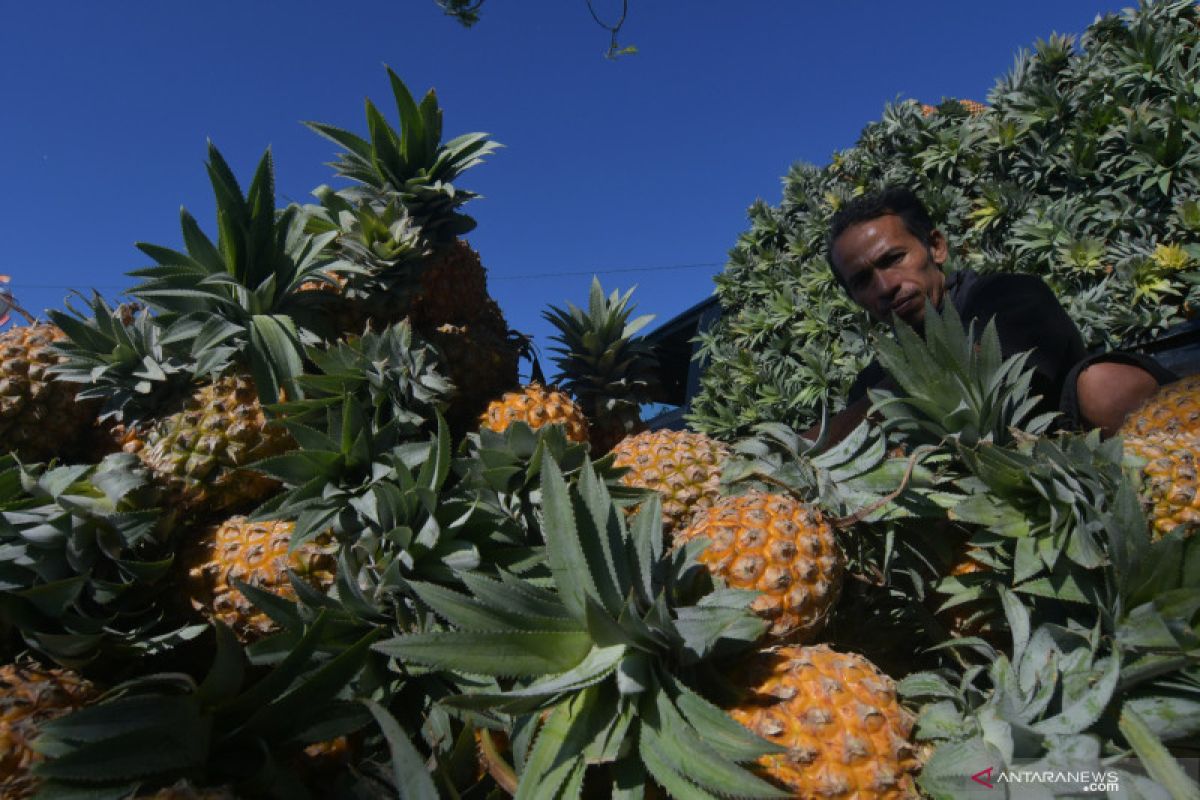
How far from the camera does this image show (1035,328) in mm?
2029

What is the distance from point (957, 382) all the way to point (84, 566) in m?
1.65

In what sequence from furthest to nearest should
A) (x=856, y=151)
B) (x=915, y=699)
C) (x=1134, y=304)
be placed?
1. (x=856, y=151)
2. (x=1134, y=304)
3. (x=915, y=699)

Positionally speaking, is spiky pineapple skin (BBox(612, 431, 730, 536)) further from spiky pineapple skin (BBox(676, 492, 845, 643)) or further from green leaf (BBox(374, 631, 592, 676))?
green leaf (BBox(374, 631, 592, 676))

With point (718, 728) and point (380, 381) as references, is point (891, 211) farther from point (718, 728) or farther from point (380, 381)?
point (718, 728)

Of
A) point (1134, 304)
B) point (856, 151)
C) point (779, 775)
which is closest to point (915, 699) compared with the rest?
point (779, 775)

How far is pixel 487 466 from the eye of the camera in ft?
4.24

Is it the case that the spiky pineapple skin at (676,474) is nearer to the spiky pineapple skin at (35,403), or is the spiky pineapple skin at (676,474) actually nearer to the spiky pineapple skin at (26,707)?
the spiky pineapple skin at (26,707)

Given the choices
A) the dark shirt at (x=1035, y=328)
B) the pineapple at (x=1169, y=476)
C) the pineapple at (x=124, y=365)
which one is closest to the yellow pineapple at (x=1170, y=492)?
the pineapple at (x=1169, y=476)

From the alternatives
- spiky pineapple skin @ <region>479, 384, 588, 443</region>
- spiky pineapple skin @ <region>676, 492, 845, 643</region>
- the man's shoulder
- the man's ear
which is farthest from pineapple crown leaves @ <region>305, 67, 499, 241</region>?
the man's ear

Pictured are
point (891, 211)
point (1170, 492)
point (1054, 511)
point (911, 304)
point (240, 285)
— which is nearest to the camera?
point (1054, 511)

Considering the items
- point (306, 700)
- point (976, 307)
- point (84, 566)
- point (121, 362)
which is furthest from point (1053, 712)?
point (121, 362)

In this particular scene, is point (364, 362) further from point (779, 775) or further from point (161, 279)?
point (779, 775)

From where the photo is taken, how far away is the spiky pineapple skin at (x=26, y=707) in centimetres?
86

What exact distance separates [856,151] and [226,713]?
568cm
